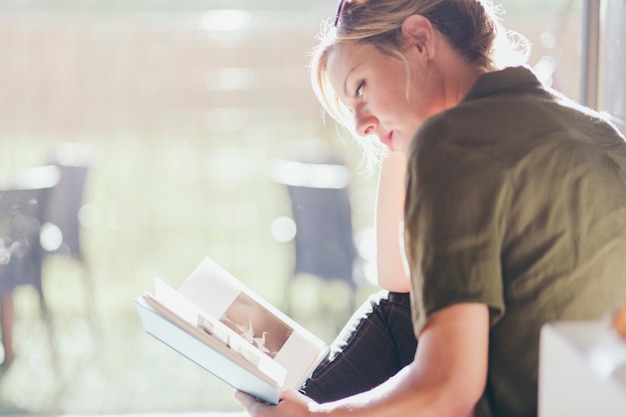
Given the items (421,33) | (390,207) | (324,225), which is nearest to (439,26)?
(421,33)

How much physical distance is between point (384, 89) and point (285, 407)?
0.46 meters

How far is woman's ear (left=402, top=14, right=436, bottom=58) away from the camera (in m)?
1.25

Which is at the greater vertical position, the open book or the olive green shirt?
the olive green shirt

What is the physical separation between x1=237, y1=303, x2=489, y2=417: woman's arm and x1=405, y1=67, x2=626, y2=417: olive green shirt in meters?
0.02

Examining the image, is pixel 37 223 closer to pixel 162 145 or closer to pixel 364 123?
pixel 162 145

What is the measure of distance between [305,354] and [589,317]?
20.3 inches

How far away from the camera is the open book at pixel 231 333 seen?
1208mm

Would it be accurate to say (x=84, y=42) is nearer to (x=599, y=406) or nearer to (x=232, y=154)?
(x=232, y=154)

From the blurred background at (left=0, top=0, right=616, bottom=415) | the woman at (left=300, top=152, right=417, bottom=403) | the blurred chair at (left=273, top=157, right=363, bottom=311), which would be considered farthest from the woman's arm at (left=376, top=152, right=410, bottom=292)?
the blurred background at (left=0, top=0, right=616, bottom=415)

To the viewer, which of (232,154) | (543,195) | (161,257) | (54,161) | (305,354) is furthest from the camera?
(232,154)

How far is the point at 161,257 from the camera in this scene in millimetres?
4633

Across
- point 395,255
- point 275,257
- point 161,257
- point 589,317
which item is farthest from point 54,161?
point 589,317

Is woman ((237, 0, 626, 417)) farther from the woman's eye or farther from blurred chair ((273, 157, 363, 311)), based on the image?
blurred chair ((273, 157, 363, 311))

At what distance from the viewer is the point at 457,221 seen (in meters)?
1.01
